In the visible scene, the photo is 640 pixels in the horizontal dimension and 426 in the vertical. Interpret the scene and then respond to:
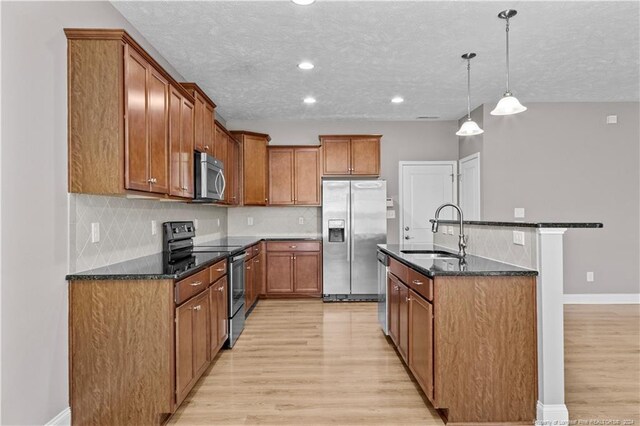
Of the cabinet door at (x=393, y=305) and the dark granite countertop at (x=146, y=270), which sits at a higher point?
the dark granite countertop at (x=146, y=270)

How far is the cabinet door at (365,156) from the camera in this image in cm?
570

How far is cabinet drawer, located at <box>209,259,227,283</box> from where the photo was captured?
9.75 ft

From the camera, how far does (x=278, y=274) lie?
18.2 ft

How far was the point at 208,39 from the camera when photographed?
3178mm

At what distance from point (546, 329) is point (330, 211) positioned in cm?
352

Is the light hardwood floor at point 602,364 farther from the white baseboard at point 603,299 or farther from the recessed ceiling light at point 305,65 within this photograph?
the recessed ceiling light at point 305,65

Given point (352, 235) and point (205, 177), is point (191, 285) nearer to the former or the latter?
point (205, 177)

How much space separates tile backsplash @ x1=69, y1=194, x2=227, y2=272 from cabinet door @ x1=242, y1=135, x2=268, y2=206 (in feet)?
5.55

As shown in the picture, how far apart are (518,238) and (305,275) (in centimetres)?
359

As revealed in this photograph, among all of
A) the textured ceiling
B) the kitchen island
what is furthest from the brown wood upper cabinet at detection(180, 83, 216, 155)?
the kitchen island

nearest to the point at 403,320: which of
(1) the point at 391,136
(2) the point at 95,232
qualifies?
(2) the point at 95,232

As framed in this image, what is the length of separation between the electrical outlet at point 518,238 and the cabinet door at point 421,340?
714 millimetres

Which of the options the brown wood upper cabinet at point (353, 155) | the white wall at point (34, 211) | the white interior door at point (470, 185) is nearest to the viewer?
the white wall at point (34, 211)

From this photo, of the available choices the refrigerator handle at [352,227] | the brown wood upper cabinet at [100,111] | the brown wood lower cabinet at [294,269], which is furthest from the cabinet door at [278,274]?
the brown wood upper cabinet at [100,111]
